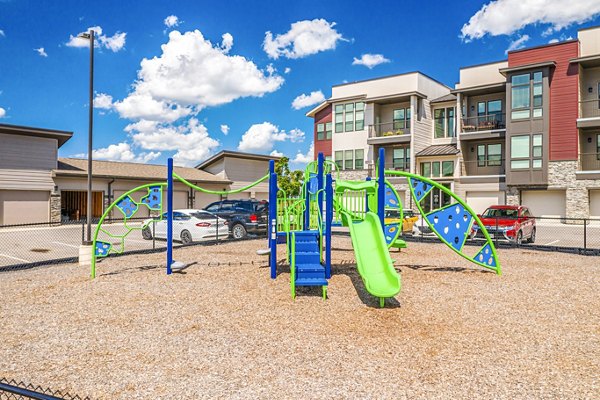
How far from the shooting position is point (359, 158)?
124ft

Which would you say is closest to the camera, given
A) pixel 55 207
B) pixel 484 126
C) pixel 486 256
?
pixel 486 256

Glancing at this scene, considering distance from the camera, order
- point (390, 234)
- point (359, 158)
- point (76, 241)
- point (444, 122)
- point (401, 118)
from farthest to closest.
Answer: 1. point (359, 158)
2. point (401, 118)
3. point (444, 122)
4. point (76, 241)
5. point (390, 234)

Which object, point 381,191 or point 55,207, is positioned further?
point 55,207

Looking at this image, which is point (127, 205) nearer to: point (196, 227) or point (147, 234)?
point (196, 227)

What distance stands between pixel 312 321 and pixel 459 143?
1183 inches

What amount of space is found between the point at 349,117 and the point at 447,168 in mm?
9636

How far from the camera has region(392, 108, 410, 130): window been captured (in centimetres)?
3622

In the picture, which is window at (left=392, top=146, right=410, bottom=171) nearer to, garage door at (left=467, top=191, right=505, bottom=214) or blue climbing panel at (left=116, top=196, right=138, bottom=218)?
garage door at (left=467, top=191, right=505, bottom=214)

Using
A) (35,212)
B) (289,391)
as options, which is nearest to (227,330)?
(289,391)

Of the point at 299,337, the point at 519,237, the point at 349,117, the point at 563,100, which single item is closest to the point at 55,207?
the point at 349,117

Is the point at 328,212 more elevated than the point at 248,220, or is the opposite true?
the point at 328,212

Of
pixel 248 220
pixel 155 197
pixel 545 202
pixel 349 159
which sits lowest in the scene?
pixel 248 220

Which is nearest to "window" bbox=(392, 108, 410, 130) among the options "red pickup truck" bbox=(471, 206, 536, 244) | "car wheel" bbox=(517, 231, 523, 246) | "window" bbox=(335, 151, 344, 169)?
"window" bbox=(335, 151, 344, 169)

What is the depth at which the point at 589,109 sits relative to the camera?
97.8 feet
